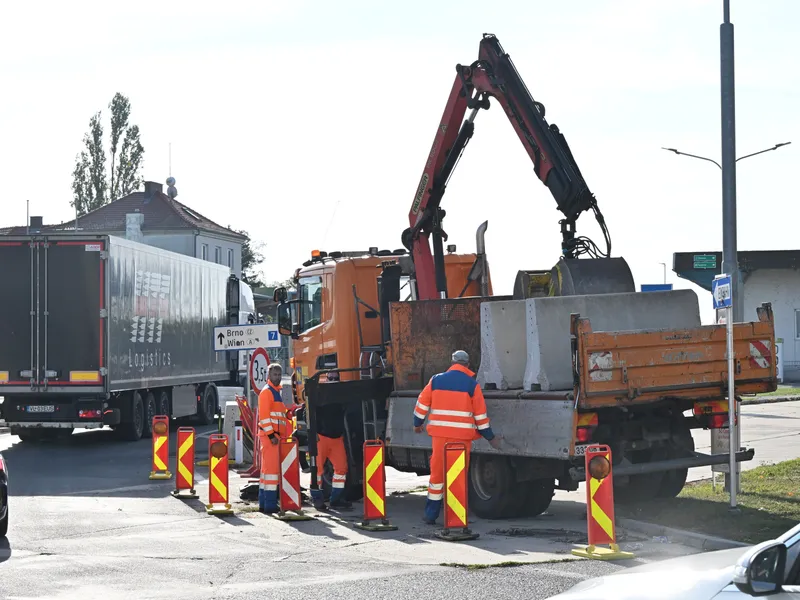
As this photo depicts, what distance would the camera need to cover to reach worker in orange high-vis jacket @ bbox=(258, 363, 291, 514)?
14.0 m

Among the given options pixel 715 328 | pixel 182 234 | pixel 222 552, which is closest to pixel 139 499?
pixel 222 552

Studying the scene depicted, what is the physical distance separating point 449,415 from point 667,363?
7.26ft

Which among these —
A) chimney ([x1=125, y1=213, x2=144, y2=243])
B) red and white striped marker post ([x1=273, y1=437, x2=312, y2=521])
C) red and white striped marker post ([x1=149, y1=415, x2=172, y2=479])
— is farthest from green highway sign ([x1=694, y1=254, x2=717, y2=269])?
red and white striped marker post ([x1=273, y1=437, x2=312, y2=521])

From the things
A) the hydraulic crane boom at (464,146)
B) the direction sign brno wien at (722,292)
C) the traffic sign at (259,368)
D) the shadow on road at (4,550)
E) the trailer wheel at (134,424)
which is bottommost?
the shadow on road at (4,550)

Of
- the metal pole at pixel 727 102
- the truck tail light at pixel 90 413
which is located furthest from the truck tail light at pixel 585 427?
the truck tail light at pixel 90 413

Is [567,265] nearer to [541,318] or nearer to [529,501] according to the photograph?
[541,318]

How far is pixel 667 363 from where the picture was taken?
12.8 m

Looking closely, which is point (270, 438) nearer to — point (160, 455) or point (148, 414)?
point (160, 455)

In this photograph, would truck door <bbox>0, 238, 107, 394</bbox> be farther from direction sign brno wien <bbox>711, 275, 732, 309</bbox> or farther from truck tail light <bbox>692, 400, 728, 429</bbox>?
direction sign brno wien <bbox>711, 275, 732, 309</bbox>

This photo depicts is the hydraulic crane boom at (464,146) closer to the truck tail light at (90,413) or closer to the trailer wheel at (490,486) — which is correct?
the trailer wheel at (490,486)

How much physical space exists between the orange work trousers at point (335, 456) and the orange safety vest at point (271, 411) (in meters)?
0.53

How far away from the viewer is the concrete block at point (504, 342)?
13328 mm

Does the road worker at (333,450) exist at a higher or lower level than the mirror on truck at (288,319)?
lower

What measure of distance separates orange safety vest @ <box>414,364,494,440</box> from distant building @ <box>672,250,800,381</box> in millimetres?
41235
